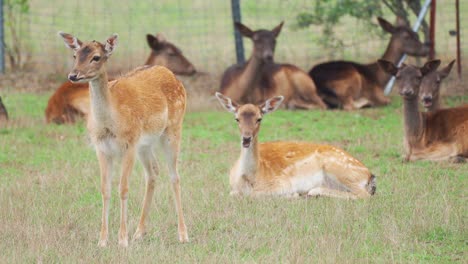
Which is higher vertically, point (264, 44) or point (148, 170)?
point (148, 170)

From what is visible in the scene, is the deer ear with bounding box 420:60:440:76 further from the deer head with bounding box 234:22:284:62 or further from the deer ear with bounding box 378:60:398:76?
the deer head with bounding box 234:22:284:62

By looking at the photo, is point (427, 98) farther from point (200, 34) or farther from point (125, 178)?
point (200, 34)

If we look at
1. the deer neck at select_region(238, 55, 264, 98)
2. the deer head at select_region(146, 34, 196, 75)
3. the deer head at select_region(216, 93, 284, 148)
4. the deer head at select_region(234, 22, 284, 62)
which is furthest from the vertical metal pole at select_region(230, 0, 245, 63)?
the deer head at select_region(216, 93, 284, 148)

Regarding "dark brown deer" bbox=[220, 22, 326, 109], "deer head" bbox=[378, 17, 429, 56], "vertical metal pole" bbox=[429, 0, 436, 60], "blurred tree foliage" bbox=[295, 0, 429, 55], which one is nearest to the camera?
"dark brown deer" bbox=[220, 22, 326, 109]

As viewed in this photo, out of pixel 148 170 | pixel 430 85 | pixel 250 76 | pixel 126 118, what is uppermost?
pixel 126 118

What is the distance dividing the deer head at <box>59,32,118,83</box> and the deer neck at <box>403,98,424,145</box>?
4762 millimetres

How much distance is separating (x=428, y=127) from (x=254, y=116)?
9.61 feet

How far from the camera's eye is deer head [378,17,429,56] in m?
15.1

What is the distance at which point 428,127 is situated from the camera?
10.8 m

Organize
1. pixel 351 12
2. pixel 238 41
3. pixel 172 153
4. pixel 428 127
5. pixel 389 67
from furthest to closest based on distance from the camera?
pixel 238 41, pixel 351 12, pixel 389 67, pixel 428 127, pixel 172 153

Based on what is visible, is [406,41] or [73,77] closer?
[73,77]

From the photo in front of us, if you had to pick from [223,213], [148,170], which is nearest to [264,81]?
[223,213]

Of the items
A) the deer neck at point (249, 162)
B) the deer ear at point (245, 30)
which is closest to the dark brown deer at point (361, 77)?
the deer ear at point (245, 30)

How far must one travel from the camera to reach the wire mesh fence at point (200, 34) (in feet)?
59.6
